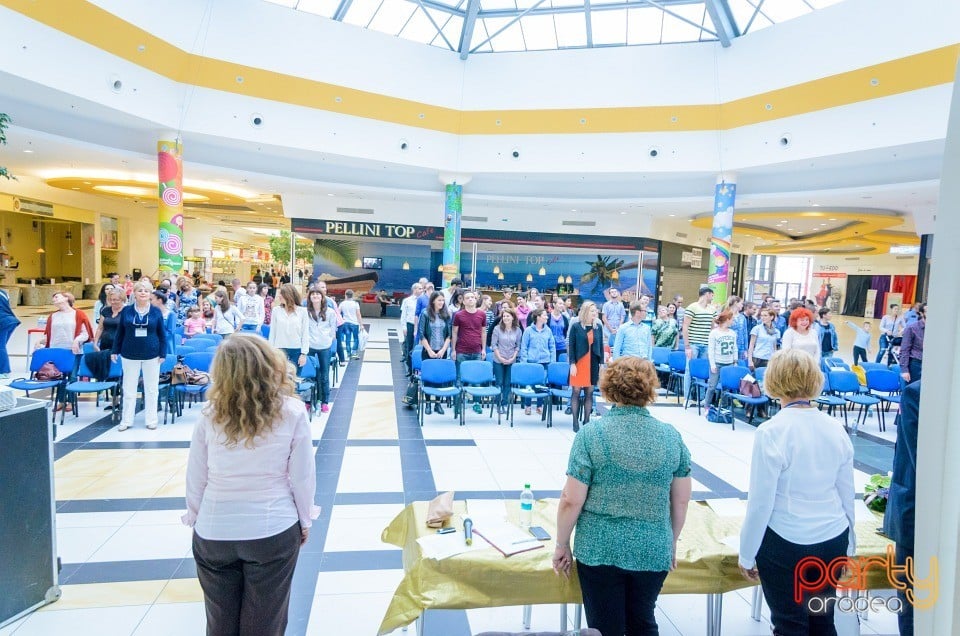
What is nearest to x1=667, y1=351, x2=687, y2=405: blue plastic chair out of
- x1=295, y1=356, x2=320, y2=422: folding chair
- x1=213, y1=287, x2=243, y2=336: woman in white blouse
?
x1=295, y1=356, x2=320, y2=422: folding chair

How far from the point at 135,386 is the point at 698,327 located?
7626 mm

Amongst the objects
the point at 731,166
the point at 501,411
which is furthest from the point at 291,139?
the point at 731,166

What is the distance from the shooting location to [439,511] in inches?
103

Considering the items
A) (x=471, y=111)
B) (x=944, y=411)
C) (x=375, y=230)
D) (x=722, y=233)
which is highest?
(x=471, y=111)

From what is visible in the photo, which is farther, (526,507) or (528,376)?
(528,376)

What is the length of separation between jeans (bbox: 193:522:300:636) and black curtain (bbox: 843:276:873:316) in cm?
4088

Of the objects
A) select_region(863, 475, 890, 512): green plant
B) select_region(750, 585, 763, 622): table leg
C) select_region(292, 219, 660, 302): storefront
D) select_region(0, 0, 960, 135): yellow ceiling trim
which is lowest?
select_region(750, 585, 763, 622): table leg

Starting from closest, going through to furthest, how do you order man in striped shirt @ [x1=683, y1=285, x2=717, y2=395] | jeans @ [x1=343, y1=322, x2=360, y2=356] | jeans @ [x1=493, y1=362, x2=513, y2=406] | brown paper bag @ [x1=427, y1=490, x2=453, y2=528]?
brown paper bag @ [x1=427, y1=490, x2=453, y2=528] → jeans @ [x1=493, y1=362, x2=513, y2=406] → man in striped shirt @ [x1=683, y1=285, x2=717, y2=395] → jeans @ [x1=343, y1=322, x2=360, y2=356]

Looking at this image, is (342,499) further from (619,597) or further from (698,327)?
(698,327)

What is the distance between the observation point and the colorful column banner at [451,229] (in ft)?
56.5

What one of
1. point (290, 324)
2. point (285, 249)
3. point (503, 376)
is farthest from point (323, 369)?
point (285, 249)

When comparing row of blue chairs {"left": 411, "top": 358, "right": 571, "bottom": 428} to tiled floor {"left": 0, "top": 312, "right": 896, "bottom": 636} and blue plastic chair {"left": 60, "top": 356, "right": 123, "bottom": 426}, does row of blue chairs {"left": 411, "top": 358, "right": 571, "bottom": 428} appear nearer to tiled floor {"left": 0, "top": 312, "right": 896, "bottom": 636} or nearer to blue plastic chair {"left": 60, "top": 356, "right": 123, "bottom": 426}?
tiled floor {"left": 0, "top": 312, "right": 896, "bottom": 636}

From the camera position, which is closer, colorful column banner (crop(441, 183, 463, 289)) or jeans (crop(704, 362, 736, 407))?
jeans (crop(704, 362, 736, 407))

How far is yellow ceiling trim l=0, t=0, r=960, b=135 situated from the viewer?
33.2 ft
